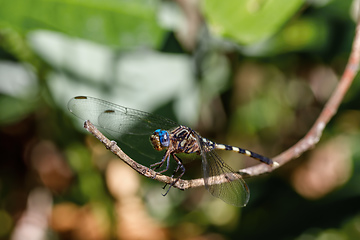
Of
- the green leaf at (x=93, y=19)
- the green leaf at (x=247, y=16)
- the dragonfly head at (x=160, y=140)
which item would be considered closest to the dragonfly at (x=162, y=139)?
the dragonfly head at (x=160, y=140)

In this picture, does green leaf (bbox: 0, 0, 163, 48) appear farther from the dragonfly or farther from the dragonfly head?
the dragonfly head

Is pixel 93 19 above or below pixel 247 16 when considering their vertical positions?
below

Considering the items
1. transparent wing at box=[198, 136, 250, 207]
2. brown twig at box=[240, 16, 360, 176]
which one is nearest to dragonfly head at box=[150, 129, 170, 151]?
transparent wing at box=[198, 136, 250, 207]

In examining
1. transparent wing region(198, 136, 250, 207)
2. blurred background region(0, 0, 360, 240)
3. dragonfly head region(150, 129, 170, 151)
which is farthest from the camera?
blurred background region(0, 0, 360, 240)

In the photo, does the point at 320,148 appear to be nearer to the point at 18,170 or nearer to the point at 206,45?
the point at 206,45

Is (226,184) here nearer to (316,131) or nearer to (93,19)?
(316,131)

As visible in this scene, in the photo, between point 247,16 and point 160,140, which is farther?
point 247,16

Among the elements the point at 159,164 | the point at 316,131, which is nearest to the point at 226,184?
the point at 159,164
